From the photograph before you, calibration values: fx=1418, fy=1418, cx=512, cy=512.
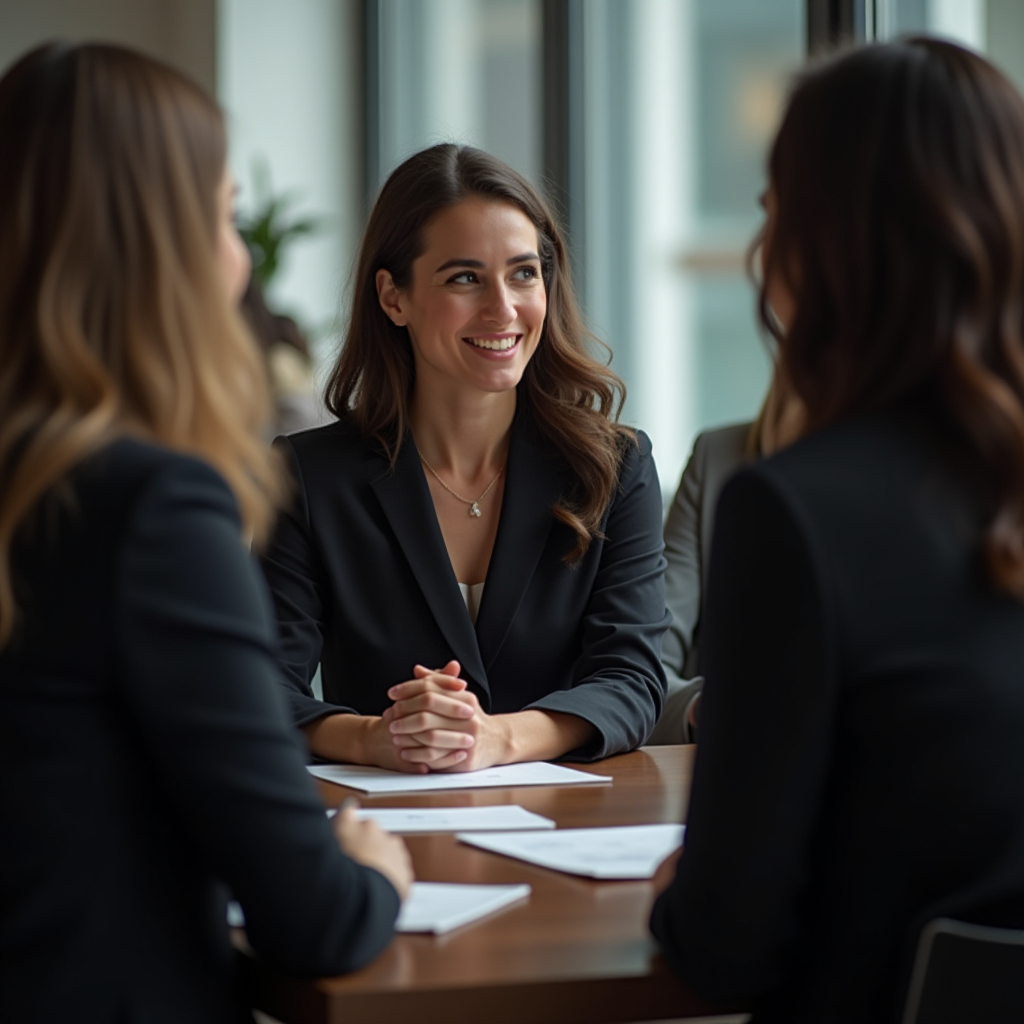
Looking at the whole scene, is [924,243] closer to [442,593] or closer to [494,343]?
[442,593]

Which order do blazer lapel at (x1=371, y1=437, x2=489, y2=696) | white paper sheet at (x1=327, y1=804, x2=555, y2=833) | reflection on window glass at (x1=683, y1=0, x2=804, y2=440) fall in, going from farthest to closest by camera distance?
reflection on window glass at (x1=683, y1=0, x2=804, y2=440)
blazer lapel at (x1=371, y1=437, x2=489, y2=696)
white paper sheet at (x1=327, y1=804, x2=555, y2=833)

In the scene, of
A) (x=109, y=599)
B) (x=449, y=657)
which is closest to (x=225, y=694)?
(x=109, y=599)

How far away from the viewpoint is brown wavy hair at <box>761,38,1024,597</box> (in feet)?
3.61

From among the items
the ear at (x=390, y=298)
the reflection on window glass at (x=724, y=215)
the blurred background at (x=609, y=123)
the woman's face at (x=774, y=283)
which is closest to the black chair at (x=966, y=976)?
the woman's face at (x=774, y=283)

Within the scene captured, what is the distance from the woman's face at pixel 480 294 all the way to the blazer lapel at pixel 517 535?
143 millimetres

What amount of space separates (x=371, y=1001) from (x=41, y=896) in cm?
26

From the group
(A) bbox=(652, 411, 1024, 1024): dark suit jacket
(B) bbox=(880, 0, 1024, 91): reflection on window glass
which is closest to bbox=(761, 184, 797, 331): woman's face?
(A) bbox=(652, 411, 1024, 1024): dark suit jacket

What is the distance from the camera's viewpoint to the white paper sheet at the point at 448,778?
5.87 ft

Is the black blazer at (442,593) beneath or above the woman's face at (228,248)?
beneath

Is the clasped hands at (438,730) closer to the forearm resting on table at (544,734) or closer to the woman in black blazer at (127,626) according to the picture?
the forearm resting on table at (544,734)

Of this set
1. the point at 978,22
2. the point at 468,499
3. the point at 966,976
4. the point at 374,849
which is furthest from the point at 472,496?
the point at 978,22

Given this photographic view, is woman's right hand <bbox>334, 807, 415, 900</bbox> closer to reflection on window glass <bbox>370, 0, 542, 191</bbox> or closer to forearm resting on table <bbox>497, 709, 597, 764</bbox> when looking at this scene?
forearm resting on table <bbox>497, 709, 597, 764</bbox>

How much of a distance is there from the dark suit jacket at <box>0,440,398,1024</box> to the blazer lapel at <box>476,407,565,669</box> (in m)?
1.17

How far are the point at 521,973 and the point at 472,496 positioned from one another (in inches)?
55.0
